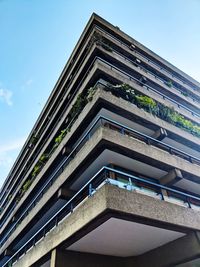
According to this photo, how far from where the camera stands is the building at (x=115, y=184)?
21.8 ft

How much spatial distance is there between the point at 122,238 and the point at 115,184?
2.14 m

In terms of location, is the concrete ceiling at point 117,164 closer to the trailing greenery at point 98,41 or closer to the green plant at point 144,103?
the green plant at point 144,103

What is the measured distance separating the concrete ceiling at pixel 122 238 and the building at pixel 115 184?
33 mm

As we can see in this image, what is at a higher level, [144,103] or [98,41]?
[98,41]

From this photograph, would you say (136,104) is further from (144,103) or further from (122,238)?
(122,238)

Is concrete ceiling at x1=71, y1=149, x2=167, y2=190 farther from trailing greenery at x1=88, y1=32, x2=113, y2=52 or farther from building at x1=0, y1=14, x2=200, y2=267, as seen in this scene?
trailing greenery at x1=88, y1=32, x2=113, y2=52

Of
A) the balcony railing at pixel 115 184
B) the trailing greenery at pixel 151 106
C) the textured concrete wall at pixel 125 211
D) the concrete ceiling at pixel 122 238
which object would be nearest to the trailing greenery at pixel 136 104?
the trailing greenery at pixel 151 106

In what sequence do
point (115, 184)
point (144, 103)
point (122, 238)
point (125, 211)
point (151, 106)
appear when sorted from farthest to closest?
point (151, 106), point (144, 103), point (122, 238), point (115, 184), point (125, 211)

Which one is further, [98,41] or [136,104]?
[98,41]

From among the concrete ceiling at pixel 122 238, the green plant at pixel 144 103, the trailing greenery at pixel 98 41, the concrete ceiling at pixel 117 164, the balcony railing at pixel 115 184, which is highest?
the trailing greenery at pixel 98 41

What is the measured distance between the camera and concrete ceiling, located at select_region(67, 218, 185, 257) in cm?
658

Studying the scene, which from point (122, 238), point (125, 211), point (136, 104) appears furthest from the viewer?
point (136, 104)

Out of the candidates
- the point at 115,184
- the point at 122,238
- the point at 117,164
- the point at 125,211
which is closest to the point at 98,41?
the point at 117,164

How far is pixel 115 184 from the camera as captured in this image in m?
6.51
